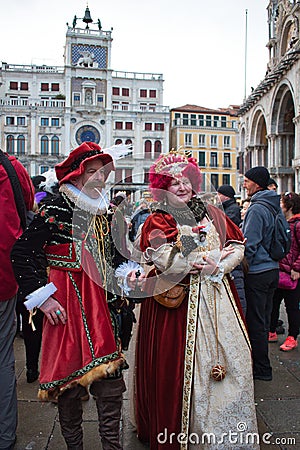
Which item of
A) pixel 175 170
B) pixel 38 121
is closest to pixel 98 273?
pixel 175 170

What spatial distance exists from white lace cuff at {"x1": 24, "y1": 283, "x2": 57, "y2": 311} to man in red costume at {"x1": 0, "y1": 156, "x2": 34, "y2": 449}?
1.51 ft

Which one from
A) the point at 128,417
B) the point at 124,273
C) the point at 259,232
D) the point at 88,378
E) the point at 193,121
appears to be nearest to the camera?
the point at 88,378

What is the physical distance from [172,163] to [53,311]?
114 cm

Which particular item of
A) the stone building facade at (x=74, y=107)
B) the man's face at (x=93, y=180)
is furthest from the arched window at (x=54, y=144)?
the man's face at (x=93, y=180)

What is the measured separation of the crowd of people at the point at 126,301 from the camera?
230 centimetres

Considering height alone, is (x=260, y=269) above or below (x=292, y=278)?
above

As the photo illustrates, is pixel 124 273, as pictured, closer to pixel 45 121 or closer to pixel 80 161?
pixel 80 161

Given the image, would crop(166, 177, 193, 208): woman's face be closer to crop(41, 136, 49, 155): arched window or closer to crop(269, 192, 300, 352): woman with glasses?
crop(269, 192, 300, 352): woman with glasses

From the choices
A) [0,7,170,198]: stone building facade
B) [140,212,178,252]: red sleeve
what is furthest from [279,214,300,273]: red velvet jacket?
[0,7,170,198]: stone building facade

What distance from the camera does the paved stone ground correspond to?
2850mm

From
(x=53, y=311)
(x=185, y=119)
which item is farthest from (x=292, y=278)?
(x=185, y=119)

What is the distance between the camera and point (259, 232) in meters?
3.95

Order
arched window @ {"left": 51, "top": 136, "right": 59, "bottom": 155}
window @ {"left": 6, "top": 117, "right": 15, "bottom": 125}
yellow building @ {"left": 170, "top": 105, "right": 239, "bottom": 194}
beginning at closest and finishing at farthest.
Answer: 1. window @ {"left": 6, "top": 117, "right": 15, "bottom": 125}
2. arched window @ {"left": 51, "top": 136, "right": 59, "bottom": 155}
3. yellow building @ {"left": 170, "top": 105, "right": 239, "bottom": 194}

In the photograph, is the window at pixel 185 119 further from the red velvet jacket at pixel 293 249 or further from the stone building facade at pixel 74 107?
the red velvet jacket at pixel 293 249
